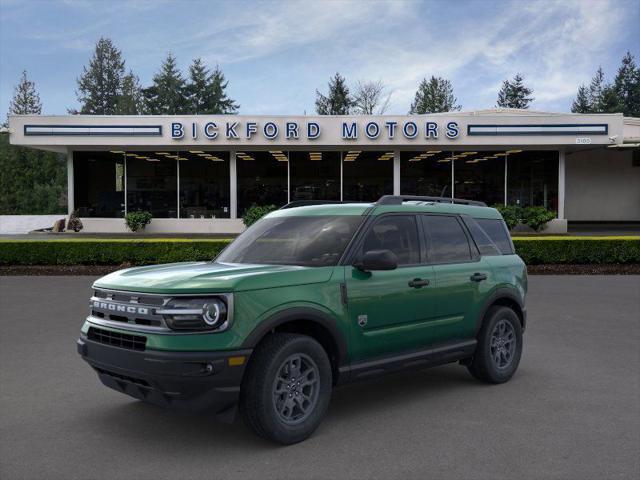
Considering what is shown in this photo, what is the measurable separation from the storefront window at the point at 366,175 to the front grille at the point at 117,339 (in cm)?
2506

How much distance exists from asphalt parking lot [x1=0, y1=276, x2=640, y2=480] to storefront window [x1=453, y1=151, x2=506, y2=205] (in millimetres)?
22732

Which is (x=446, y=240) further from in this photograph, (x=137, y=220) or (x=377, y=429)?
(x=137, y=220)

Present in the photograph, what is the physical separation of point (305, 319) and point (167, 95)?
76.1m

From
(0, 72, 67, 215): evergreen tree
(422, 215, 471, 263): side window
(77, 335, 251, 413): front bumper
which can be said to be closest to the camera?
(77, 335, 251, 413): front bumper

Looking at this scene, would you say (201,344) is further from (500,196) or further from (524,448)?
(500,196)

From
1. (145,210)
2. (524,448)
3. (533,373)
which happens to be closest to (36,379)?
(524,448)

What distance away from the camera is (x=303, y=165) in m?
29.8

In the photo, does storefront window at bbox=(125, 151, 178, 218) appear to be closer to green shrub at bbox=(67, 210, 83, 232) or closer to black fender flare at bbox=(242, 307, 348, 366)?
green shrub at bbox=(67, 210, 83, 232)

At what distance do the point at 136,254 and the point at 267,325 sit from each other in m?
13.9

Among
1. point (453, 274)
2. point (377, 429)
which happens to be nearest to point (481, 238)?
point (453, 274)

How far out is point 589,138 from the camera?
27.8 m

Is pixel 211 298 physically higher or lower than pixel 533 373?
higher

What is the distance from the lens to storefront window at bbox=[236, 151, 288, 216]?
29.6 meters

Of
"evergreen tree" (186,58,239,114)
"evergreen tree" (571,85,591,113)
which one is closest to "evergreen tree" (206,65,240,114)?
"evergreen tree" (186,58,239,114)
